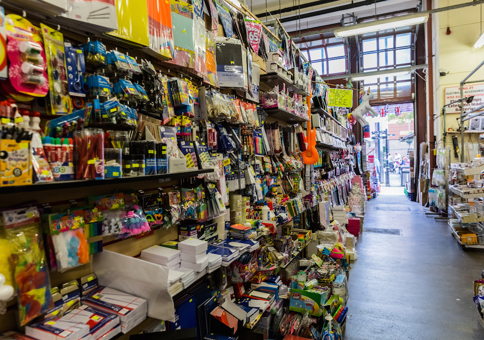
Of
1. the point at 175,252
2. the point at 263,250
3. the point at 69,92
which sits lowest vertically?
the point at 263,250

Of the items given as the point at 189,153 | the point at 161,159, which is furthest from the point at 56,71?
the point at 189,153

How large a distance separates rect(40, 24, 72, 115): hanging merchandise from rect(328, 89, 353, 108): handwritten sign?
547 centimetres

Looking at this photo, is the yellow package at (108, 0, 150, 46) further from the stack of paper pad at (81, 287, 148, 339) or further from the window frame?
the window frame

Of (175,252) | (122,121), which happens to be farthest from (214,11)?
(175,252)

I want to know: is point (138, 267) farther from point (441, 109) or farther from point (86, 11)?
point (441, 109)

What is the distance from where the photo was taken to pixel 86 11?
129cm

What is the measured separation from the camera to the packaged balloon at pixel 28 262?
1.06 meters

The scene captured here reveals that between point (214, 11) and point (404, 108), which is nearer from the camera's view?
point (214, 11)

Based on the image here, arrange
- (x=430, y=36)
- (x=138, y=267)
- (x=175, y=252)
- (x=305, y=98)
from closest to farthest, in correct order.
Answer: (x=138, y=267) → (x=175, y=252) → (x=305, y=98) → (x=430, y=36)

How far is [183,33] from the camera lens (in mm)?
1958

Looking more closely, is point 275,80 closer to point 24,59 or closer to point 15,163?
point 24,59

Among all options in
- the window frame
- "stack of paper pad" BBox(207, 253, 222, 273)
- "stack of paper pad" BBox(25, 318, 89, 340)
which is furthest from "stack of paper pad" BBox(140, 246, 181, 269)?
the window frame

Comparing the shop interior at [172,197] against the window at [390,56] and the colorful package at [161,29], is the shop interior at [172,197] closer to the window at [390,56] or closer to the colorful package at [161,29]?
the colorful package at [161,29]

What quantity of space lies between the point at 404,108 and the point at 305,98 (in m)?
9.87
